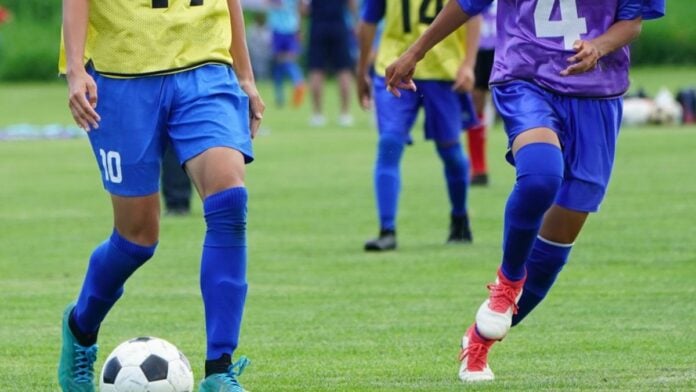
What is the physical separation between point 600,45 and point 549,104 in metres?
0.30

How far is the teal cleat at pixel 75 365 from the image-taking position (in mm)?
6188

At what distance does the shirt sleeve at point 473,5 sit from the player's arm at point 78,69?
149cm

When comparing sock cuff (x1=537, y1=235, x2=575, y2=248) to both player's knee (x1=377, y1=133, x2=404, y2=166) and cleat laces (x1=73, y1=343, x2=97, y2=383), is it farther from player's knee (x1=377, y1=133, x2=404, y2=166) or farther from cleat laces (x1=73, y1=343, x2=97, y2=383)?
player's knee (x1=377, y1=133, x2=404, y2=166)

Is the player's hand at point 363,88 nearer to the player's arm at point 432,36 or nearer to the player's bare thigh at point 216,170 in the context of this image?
the player's arm at point 432,36

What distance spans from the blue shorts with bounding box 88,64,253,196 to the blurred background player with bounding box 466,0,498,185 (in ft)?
31.9

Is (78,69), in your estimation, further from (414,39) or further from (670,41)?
(670,41)

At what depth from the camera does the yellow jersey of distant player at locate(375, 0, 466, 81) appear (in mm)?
11516

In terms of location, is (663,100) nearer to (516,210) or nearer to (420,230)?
(420,230)

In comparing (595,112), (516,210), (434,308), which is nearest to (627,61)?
(595,112)

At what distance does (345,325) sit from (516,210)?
2077 millimetres

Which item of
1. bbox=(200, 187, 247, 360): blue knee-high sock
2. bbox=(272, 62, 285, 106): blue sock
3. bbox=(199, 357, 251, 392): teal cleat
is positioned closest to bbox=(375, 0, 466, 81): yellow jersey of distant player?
bbox=(200, 187, 247, 360): blue knee-high sock

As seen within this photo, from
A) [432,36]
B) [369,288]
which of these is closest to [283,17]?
[369,288]

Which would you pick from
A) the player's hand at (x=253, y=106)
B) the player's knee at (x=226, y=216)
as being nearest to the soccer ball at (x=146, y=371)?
the player's knee at (x=226, y=216)

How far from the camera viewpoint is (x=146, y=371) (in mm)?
5863
